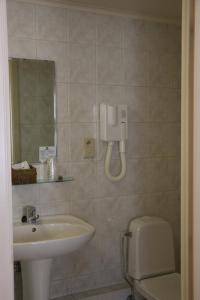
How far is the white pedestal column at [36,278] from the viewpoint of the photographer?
75.3 inches

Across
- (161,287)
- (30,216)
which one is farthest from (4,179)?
(161,287)

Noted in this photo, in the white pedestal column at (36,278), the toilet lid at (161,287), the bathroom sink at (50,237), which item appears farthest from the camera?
the toilet lid at (161,287)

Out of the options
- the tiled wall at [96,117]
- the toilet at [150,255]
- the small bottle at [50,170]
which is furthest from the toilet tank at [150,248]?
the small bottle at [50,170]

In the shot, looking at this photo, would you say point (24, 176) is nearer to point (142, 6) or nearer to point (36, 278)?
point (36, 278)

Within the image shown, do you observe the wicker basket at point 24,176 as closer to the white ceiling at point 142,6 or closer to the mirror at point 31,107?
the mirror at point 31,107

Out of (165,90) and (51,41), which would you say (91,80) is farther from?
(165,90)

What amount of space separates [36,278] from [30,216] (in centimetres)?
37

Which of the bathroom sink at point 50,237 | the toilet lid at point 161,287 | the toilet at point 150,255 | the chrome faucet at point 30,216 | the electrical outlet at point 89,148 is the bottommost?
the toilet lid at point 161,287

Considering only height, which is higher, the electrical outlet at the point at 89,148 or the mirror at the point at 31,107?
the mirror at the point at 31,107

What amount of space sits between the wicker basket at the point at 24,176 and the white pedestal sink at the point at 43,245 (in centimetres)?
27

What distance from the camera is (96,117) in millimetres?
2293

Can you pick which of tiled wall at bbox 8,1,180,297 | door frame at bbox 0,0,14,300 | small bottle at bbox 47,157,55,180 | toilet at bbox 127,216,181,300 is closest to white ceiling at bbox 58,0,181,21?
tiled wall at bbox 8,1,180,297

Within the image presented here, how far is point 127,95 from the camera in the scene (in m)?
2.39

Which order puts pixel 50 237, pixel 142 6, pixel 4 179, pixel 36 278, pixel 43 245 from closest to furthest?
pixel 4 179 < pixel 43 245 < pixel 36 278 < pixel 50 237 < pixel 142 6
